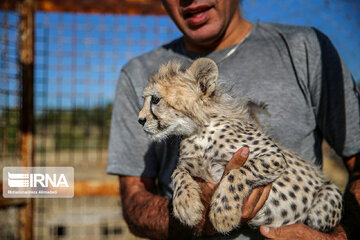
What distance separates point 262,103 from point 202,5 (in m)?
0.58

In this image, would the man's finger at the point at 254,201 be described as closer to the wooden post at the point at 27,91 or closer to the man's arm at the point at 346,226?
the man's arm at the point at 346,226

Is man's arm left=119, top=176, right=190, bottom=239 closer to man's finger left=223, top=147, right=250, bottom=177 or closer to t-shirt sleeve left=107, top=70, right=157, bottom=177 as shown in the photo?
t-shirt sleeve left=107, top=70, right=157, bottom=177

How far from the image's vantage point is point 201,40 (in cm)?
177

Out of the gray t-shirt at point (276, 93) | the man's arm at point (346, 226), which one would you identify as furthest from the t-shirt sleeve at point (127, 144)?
the man's arm at point (346, 226)

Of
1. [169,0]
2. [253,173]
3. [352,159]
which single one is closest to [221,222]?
[253,173]

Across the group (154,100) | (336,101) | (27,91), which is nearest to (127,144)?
(154,100)

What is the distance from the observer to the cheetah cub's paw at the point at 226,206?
1375 mm

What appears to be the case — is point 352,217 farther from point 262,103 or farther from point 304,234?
point 262,103

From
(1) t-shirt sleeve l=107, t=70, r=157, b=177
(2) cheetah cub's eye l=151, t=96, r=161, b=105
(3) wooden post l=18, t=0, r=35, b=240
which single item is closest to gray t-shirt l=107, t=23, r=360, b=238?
(1) t-shirt sleeve l=107, t=70, r=157, b=177

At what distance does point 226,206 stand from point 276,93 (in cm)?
71

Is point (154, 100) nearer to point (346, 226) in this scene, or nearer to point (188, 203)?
point (188, 203)

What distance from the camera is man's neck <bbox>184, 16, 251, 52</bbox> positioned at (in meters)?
1.90

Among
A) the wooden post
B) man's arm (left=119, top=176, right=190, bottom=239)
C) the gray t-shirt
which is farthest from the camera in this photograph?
the wooden post

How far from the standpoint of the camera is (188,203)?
141 centimetres
